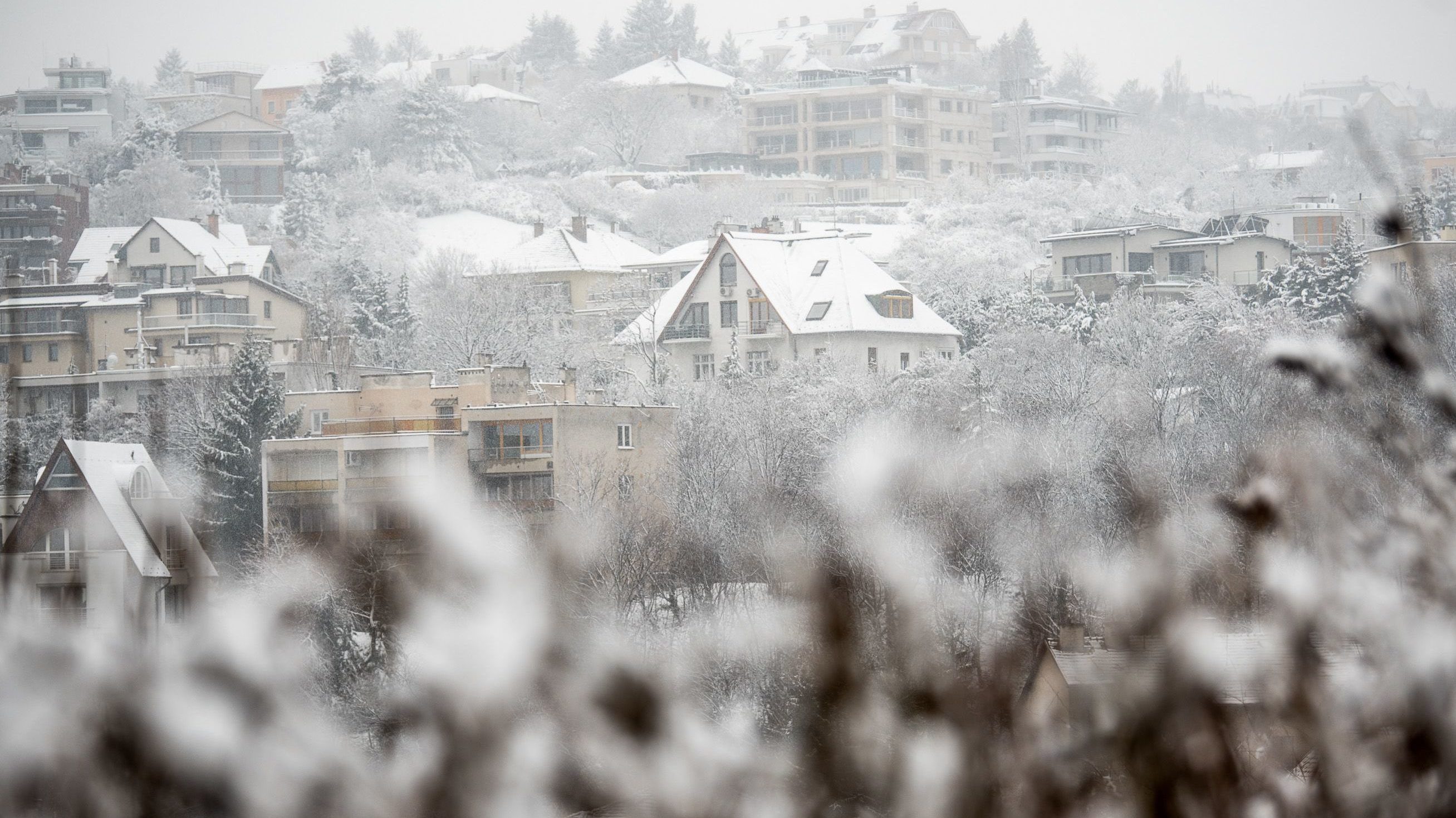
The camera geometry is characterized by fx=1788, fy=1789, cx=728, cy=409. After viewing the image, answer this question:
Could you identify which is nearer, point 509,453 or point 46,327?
point 509,453

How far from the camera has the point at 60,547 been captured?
109ft

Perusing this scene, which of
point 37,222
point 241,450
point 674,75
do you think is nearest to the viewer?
point 241,450

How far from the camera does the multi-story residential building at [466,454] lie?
3700 centimetres

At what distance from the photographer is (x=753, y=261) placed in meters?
50.8

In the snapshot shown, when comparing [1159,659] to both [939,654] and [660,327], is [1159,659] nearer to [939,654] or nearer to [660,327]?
[939,654]

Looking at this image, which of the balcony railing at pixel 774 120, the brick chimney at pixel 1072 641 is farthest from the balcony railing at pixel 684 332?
the balcony railing at pixel 774 120

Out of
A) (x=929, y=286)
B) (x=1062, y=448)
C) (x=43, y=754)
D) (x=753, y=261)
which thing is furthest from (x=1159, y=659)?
(x=929, y=286)

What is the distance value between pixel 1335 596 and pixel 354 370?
44.6m

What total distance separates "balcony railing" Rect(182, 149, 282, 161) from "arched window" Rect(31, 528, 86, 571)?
52286 millimetres

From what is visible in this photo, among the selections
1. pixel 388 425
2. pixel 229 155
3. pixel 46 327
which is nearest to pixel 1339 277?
pixel 388 425

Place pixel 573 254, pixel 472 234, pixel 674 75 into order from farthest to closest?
pixel 674 75
pixel 472 234
pixel 573 254

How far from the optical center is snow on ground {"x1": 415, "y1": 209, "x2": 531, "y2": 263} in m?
70.6

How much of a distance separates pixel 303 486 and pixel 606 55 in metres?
89.9

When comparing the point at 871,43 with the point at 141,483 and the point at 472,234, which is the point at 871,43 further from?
the point at 141,483
